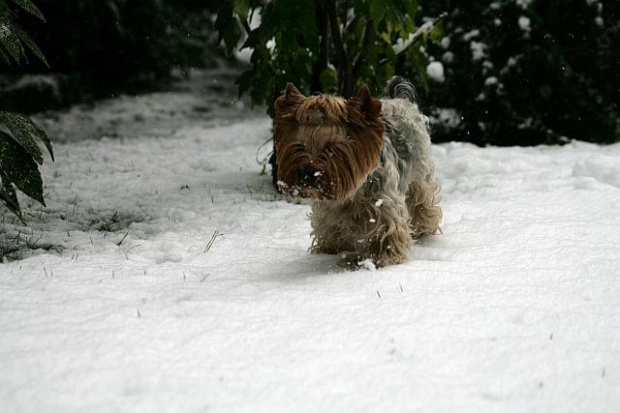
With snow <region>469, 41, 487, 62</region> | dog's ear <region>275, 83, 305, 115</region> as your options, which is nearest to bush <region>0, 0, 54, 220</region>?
dog's ear <region>275, 83, 305, 115</region>

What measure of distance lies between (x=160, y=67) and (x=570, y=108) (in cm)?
858

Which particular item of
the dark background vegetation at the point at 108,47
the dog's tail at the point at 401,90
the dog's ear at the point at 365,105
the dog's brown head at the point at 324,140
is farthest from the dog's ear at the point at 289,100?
the dark background vegetation at the point at 108,47

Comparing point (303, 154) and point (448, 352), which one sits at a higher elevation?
point (303, 154)

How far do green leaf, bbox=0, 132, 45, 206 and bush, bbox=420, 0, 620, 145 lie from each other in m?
5.42

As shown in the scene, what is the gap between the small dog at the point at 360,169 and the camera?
3.80 m

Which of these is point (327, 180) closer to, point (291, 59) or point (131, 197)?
point (291, 59)

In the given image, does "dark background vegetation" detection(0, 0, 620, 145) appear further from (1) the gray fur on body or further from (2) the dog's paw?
(2) the dog's paw

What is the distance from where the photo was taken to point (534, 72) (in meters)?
7.89

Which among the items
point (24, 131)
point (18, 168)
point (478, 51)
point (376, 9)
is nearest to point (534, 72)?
point (478, 51)

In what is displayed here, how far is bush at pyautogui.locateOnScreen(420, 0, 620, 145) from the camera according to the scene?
25.6 ft

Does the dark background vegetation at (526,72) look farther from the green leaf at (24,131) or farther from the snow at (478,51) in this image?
the green leaf at (24,131)

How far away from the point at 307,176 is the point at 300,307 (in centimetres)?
83

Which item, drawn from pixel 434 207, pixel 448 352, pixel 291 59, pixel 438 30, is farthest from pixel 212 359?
pixel 438 30

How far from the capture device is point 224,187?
678 cm
